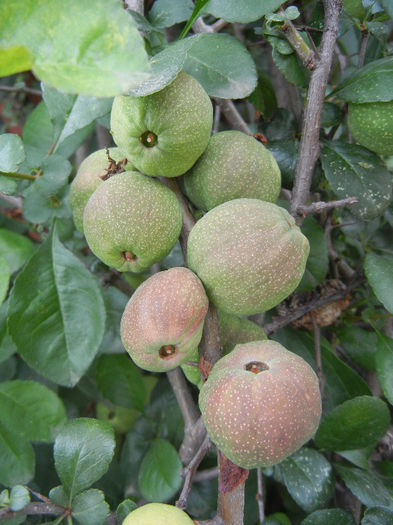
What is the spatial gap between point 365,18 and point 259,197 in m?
0.52

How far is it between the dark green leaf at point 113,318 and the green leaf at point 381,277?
634 millimetres

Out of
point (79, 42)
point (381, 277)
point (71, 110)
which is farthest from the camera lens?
point (71, 110)

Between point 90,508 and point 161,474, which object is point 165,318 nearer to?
point 90,508

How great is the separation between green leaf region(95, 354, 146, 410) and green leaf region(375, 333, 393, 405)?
0.63 m

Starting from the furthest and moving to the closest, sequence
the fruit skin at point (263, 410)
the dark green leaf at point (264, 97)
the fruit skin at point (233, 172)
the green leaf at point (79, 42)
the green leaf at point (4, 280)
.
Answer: the dark green leaf at point (264, 97) < the green leaf at point (4, 280) < the fruit skin at point (233, 172) < the fruit skin at point (263, 410) < the green leaf at point (79, 42)

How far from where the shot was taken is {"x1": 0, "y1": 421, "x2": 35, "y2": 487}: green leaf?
3.37 ft

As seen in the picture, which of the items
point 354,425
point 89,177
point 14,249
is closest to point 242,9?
point 89,177

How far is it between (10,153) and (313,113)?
601mm

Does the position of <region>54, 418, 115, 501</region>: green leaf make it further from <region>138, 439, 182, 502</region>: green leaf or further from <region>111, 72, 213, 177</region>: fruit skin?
<region>111, 72, 213, 177</region>: fruit skin

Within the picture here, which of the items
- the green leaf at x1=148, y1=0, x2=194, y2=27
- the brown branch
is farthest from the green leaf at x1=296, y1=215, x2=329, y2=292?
the green leaf at x1=148, y1=0, x2=194, y2=27

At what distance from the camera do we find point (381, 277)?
0.96m

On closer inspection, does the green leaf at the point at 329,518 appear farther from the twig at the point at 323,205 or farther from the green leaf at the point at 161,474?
the twig at the point at 323,205

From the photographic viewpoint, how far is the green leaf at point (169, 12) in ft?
3.55

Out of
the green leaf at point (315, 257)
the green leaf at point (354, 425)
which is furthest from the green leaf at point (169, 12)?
the green leaf at point (354, 425)
